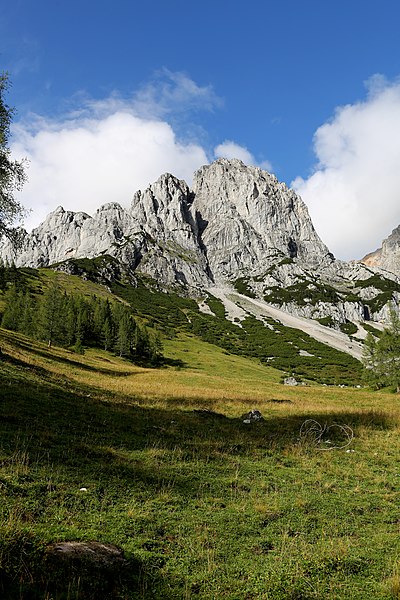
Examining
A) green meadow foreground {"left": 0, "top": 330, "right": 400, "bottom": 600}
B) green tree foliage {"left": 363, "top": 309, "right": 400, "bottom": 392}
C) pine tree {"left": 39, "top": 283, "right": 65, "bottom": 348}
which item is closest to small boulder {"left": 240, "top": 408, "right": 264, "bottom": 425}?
green meadow foreground {"left": 0, "top": 330, "right": 400, "bottom": 600}

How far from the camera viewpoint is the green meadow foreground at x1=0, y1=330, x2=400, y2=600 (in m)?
7.07

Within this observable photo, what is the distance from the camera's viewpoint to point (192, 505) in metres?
10.9

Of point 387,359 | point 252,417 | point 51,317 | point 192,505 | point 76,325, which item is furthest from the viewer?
point 76,325

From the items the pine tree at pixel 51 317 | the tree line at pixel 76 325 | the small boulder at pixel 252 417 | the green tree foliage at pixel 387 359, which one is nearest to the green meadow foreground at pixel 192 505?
the small boulder at pixel 252 417

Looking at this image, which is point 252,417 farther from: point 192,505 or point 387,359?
point 387,359

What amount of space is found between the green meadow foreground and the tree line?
68.0m

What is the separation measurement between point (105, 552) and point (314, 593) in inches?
161

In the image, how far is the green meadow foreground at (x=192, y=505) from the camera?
7.07 m

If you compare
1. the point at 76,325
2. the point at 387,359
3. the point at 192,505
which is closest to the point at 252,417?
the point at 192,505

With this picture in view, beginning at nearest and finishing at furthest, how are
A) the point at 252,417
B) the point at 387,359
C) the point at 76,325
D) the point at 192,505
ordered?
1. the point at 192,505
2. the point at 252,417
3. the point at 387,359
4. the point at 76,325

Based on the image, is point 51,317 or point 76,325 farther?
point 76,325

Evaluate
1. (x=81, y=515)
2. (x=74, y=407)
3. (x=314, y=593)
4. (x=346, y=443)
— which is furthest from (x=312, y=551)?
(x=74, y=407)

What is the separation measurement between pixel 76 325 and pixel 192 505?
100472 millimetres

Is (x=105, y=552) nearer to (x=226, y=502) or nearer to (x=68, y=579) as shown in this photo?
(x=68, y=579)
